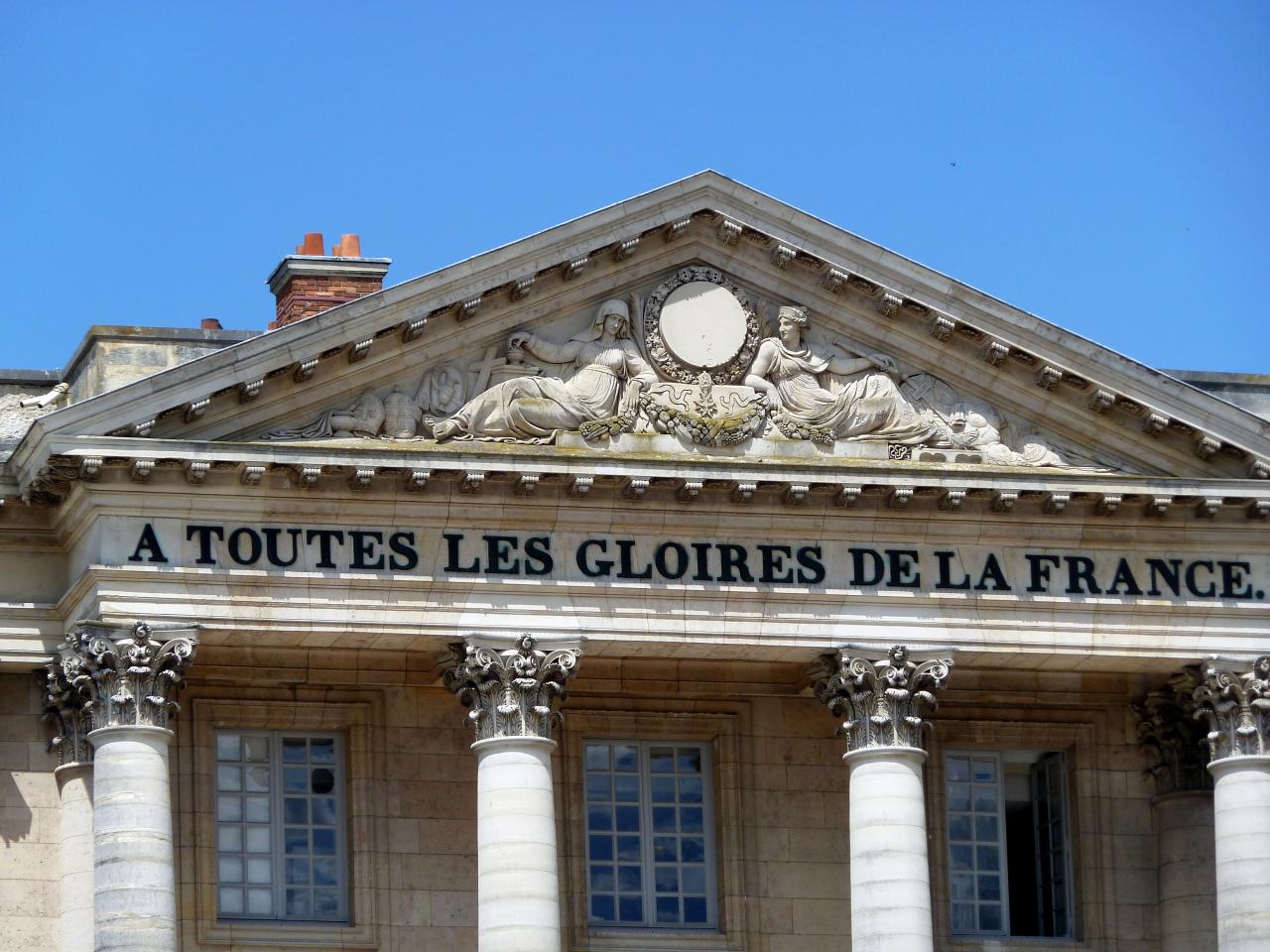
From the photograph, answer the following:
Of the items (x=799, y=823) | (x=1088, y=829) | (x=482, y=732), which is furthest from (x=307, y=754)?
(x=1088, y=829)

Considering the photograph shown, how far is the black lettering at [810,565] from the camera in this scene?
41125 mm

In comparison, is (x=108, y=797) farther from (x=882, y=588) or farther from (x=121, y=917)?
(x=882, y=588)

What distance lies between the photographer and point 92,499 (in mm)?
39125

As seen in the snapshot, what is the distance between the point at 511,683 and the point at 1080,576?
267 inches

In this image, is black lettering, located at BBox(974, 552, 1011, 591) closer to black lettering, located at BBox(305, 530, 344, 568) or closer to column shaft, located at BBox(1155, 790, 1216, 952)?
column shaft, located at BBox(1155, 790, 1216, 952)

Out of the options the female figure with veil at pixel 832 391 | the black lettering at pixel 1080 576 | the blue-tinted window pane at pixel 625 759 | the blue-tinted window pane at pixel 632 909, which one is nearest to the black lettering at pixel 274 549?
the blue-tinted window pane at pixel 625 759

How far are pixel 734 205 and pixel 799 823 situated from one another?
7.31 m

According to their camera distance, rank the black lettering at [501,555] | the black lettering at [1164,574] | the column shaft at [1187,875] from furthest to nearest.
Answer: the column shaft at [1187,875], the black lettering at [1164,574], the black lettering at [501,555]

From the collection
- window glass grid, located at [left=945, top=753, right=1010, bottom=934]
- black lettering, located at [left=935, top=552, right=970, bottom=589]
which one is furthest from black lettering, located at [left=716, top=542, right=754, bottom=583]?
window glass grid, located at [left=945, top=753, right=1010, bottom=934]

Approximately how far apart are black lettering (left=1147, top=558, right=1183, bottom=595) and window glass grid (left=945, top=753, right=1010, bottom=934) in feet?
11.3

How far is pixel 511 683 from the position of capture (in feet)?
132

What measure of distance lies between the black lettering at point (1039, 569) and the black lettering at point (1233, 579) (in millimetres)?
1999

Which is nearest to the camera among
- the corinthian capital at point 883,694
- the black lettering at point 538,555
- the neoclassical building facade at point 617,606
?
the neoclassical building facade at point 617,606

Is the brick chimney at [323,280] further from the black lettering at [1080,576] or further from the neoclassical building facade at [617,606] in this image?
the black lettering at [1080,576]
